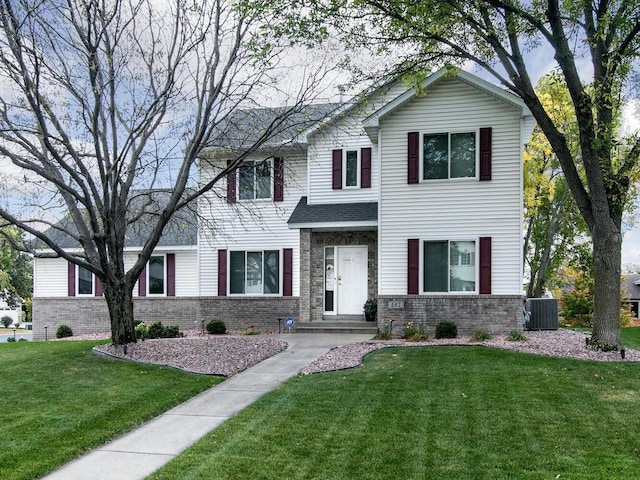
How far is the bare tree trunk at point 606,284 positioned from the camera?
37.4ft

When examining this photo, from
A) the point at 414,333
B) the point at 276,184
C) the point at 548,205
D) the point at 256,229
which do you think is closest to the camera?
the point at 414,333

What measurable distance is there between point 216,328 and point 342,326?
442 cm

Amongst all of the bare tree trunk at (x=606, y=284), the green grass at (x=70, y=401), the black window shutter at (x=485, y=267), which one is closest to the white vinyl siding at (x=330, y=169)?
the black window shutter at (x=485, y=267)

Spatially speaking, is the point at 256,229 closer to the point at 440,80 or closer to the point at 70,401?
the point at 440,80

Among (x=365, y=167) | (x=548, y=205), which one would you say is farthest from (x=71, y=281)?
(x=548, y=205)

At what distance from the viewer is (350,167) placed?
17.3 meters

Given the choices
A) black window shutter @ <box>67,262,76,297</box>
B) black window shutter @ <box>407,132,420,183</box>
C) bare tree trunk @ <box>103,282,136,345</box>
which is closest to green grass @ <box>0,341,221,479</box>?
bare tree trunk @ <box>103,282,136,345</box>

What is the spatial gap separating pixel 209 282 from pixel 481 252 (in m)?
9.40

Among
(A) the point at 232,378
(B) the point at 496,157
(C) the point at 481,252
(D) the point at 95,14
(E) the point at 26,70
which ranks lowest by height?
(A) the point at 232,378

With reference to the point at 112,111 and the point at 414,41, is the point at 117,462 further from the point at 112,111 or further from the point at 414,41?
the point at 414,41

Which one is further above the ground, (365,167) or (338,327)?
(365,167)

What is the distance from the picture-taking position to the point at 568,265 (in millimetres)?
25562

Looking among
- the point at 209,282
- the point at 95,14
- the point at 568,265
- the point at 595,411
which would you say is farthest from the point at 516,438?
the point at 568,265

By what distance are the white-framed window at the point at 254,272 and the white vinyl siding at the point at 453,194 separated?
15.0ft
